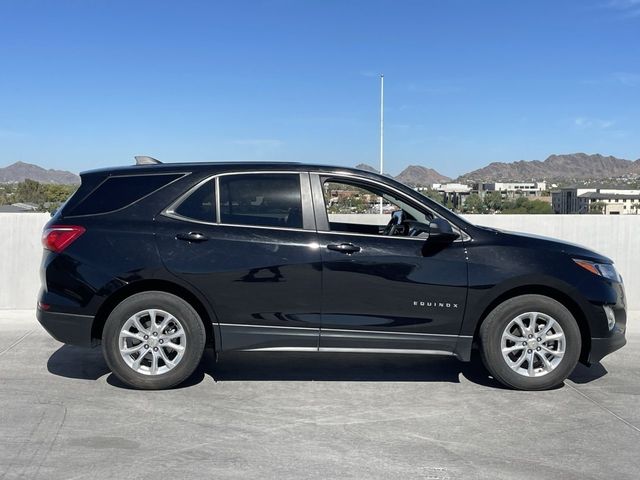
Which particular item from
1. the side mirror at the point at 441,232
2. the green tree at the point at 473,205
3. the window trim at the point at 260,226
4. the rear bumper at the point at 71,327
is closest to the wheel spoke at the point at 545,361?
the side mirror at the point at 441,232

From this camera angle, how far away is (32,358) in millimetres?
6520

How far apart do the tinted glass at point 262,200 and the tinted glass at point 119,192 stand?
47cm

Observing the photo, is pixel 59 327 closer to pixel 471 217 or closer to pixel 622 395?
pixel 622 395

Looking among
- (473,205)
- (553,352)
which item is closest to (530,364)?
(553,352)

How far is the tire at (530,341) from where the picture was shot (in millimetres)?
5473

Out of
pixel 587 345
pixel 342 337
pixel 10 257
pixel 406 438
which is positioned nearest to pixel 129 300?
pixel 342 337

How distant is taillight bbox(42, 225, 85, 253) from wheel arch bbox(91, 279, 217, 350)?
0.57 metres

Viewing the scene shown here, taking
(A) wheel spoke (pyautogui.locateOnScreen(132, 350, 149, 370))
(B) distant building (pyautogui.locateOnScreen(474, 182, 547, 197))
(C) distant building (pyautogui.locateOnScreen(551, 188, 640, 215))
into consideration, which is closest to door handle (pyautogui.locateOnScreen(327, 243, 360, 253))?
(A) wheel spoke (pyautogui.locateOnScreen(132, 350, 149, 370))

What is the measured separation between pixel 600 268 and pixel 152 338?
12.3 feet

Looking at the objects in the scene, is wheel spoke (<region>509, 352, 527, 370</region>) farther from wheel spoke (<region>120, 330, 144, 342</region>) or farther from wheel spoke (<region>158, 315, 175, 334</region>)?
wheel spoke (<region>120, 330, 144, 342</region>)

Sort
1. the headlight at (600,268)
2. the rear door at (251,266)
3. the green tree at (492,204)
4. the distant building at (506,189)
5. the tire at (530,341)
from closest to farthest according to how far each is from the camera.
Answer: the rear door at (251,266) → the tire at (530,341) → the headlight at (600,268) → the green tree at (492,204) → the distant building at (506,189)

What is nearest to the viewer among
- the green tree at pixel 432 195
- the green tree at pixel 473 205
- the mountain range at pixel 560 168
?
the green tree at pixel 432 195

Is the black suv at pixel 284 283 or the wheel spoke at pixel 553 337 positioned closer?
the black suv at pixel 284 283

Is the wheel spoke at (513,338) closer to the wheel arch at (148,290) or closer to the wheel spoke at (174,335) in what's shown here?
the wheel arch at (148,290)
